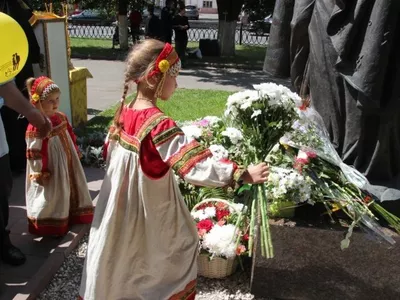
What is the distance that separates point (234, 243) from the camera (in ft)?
10.3

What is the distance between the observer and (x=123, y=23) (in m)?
16.4

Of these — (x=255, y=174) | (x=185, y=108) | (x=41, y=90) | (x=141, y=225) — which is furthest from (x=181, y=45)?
(x=255, y=174)

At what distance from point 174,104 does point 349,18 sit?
6422 mm

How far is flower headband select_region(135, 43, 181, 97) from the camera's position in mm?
2271

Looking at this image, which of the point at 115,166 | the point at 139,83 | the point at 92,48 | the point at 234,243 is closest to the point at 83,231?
the point at 234,243

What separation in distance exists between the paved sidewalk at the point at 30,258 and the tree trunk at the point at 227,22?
490 inches

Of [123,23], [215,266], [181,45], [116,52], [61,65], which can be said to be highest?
[61,65]

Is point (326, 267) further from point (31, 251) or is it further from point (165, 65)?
point (31, 251)

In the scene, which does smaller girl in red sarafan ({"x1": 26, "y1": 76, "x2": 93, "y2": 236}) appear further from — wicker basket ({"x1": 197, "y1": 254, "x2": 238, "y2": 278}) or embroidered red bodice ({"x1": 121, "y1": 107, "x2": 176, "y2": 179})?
→ embroidered red bodice ({"x1": 121, "y1": 107, "x2": 176, "y2": 179})

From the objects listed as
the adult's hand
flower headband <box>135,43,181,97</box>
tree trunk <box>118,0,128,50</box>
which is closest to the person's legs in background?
the adult's hand

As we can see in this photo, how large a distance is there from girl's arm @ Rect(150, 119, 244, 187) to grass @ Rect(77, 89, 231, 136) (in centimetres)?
478

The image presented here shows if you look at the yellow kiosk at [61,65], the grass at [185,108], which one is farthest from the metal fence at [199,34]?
the yellow kiosk at [61,65]

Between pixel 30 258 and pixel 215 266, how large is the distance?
137 centimetres

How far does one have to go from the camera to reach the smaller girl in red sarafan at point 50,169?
352 centimetres
